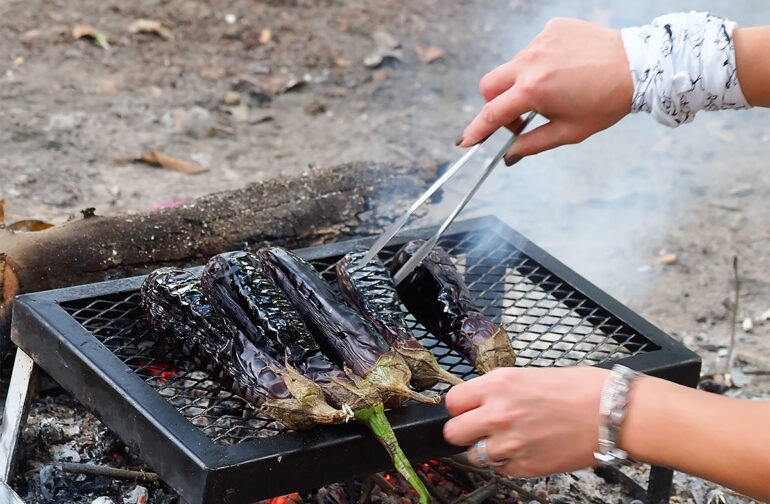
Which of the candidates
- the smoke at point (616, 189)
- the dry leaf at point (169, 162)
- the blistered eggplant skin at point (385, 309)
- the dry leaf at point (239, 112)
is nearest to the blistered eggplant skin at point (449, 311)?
the blistered eggplant skin at point (385, 309)

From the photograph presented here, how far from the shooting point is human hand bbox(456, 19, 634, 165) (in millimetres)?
2633

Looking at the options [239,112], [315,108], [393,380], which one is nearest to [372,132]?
[315,108]

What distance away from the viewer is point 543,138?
2738 mm

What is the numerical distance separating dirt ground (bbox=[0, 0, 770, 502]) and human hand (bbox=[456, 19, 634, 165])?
2.14m

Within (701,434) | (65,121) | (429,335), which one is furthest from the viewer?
(65,121)

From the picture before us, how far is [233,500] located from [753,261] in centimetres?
411

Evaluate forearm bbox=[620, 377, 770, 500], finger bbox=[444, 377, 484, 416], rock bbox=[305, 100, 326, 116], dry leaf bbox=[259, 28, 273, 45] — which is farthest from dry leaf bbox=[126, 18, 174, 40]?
forearm bbox=[620, 377, 770, 500]

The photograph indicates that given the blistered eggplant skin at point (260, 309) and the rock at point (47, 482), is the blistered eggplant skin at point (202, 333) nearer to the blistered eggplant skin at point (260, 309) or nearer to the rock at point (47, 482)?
the blistered eggplant skin at point (260, 309)

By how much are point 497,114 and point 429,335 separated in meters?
0.93

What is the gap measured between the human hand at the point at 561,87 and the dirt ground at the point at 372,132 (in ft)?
7.01

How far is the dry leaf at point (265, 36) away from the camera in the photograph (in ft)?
24.9

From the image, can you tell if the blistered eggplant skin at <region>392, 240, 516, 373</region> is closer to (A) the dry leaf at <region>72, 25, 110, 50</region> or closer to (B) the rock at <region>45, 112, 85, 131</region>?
(B) the rock at <region>45, 112, 85, 131</region>

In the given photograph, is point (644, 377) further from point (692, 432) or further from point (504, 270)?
point (504, 270)

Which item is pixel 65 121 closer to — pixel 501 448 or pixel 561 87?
pixel 561 87
